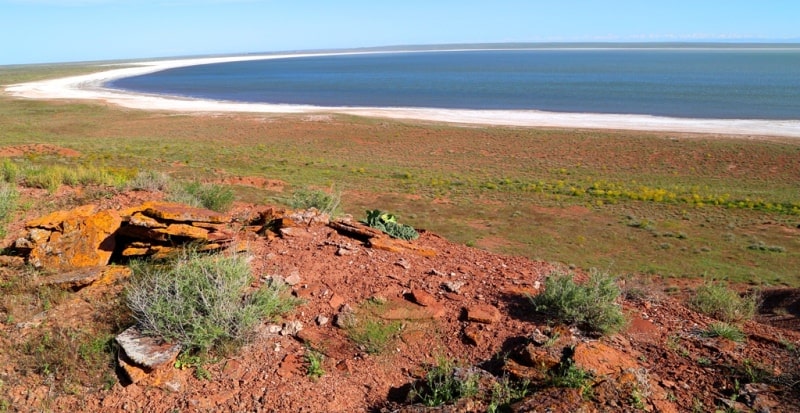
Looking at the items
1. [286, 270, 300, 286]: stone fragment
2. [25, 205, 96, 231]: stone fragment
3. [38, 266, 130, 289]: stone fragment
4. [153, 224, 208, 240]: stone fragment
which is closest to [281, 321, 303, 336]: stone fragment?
[286, 270, 300, 286]: stone fragment

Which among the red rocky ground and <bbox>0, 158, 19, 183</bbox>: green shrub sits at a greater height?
<bbox>0, 158, 19, 183</bbox>: green shrub

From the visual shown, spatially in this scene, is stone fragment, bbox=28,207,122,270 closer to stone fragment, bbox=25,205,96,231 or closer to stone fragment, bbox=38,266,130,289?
stone fragment, bbox=25,205,96,231

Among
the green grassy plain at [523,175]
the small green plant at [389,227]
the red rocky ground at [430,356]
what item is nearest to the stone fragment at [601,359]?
the red rocky ground at [430,356]

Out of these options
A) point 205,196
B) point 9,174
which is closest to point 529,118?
point 205,196

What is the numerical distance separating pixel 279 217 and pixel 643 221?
14.7 metres

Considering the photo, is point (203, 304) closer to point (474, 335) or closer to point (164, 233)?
point (164, 233)

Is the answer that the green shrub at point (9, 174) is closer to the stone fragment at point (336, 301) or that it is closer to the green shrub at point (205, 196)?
the green shrub at point (205, 196)

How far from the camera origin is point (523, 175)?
88.5 feet

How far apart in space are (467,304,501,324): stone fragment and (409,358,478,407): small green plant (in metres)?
1.01

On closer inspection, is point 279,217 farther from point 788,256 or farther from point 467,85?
point 467,85

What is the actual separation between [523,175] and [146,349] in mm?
23857

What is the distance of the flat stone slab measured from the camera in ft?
15.7

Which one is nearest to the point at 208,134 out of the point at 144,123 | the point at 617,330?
the point at 144,123

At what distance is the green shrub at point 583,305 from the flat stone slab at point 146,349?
3.74m
